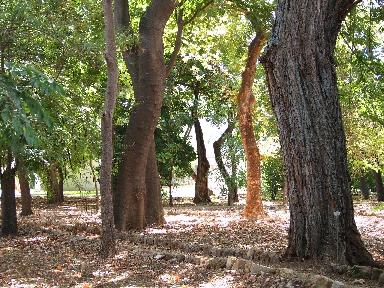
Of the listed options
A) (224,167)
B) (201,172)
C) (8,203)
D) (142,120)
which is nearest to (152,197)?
(142,120)

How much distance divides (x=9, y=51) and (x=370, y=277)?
703 cm

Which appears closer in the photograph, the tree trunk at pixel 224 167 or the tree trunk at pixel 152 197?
the tree trunk at pixel 152 197

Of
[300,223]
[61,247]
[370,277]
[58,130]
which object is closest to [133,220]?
[61,247]

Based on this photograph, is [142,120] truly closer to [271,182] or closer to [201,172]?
[201,172]

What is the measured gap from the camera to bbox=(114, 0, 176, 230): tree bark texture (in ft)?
39.2

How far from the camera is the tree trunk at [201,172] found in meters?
25.7

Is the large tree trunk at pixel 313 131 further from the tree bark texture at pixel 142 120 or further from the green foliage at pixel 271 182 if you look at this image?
the green foliage at pixel 271 182

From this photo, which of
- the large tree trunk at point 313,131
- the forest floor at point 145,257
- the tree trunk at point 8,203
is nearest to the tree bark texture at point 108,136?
the forest floor at point 145,257

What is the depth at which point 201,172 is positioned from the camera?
2592 cm

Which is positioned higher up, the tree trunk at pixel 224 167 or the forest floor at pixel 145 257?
the tree trunk at pixel 224 167

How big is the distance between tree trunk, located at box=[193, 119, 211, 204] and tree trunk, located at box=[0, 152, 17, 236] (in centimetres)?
1462

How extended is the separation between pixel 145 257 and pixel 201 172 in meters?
17.8

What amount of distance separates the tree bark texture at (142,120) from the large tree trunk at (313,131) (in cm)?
620

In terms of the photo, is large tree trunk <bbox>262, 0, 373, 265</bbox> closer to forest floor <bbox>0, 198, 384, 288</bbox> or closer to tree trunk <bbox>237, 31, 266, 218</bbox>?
forest floor <bbox>0, 198, 384, 288</bbox>
